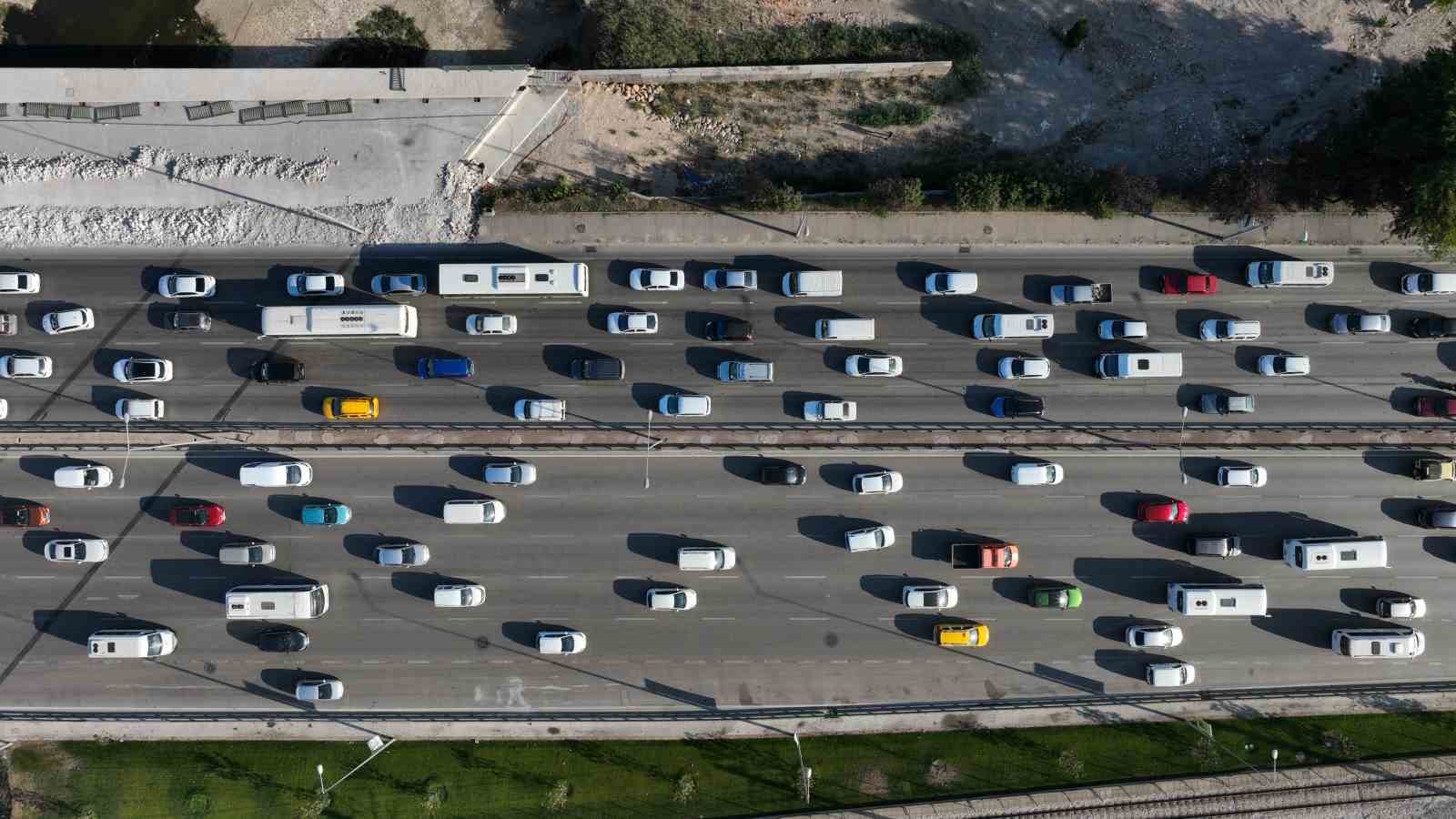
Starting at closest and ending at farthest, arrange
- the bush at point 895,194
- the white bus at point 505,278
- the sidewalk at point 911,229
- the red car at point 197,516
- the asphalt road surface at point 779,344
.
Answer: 1. the bush at point 895,194
2. the white bus at point 505,278
3. the red car at point 197,516
4. the sidewalk at point 911,229
5. the asphalt road surface at point 779,344

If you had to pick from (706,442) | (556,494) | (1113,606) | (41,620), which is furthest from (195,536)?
(1113,606)

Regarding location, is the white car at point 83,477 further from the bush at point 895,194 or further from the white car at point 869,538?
the bush at point 895,194

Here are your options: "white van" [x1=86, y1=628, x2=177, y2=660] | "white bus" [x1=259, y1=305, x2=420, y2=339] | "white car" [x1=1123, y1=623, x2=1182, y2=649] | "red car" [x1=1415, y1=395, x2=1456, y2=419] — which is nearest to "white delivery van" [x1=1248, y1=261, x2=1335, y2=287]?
"red car" [x1=1415, y1=395, x2=1456, y2=419]

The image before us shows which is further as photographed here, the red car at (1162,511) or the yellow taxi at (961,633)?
the red car at (1162,511)

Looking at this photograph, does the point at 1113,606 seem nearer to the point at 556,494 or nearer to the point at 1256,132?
the point at 1256,132

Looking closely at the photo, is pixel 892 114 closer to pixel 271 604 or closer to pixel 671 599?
pixel 671 599

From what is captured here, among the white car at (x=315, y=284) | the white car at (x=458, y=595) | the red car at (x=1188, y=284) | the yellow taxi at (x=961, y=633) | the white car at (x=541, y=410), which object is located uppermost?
the red car at (x=1188, y=284)

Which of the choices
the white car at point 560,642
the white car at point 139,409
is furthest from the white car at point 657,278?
the white car at point 139,409
